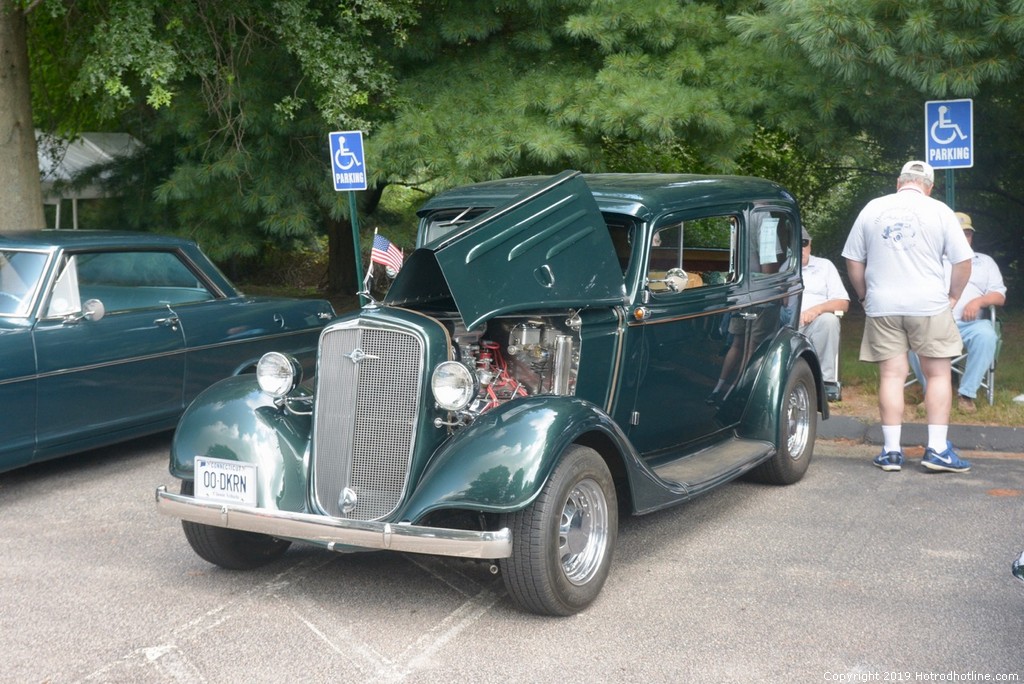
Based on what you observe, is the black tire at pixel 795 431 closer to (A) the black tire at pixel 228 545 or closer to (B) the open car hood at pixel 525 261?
(B) the open car hood at pixel 525 261

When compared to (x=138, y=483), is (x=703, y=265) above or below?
above

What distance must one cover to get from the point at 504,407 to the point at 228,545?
59.1 inches

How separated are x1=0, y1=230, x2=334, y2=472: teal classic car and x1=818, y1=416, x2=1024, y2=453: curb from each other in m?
3.99

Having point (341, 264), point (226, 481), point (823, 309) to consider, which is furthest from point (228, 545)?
point (341, 264)

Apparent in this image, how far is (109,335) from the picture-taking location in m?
6.98

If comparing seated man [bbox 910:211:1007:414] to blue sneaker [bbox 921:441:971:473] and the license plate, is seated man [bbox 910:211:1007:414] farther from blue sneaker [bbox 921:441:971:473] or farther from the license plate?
the license plate

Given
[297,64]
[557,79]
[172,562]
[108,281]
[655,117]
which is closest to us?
[172,562]

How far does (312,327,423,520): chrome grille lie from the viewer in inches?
181

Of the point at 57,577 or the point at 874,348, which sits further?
the point at 874,348

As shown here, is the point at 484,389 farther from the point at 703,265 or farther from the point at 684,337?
the point at 703,265

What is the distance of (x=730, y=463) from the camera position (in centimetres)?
584

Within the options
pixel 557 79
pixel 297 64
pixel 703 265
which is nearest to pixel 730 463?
pixel 703 265

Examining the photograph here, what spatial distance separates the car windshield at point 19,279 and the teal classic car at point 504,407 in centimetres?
215

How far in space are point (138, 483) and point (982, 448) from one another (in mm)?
5745
